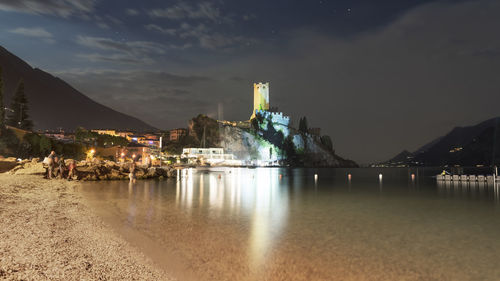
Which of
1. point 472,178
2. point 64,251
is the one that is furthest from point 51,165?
point 472,178

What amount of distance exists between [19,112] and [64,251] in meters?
89.5

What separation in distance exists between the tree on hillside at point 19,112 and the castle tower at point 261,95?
117 m

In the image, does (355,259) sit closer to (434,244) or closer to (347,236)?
(347,236)

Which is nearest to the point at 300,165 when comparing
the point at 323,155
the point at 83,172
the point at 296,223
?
the point at 323,155

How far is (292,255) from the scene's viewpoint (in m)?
8.97

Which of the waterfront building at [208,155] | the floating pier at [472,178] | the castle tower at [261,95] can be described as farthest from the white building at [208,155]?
the floating pier at [472,178]

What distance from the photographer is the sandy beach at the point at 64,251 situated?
6.32m

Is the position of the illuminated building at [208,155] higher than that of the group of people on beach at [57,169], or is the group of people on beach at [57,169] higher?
the illuminated building at [208,155]

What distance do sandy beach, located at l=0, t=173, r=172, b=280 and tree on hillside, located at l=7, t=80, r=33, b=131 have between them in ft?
266

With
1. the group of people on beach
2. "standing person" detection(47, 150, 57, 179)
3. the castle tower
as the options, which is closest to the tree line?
the group of people on beach

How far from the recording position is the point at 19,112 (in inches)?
3142

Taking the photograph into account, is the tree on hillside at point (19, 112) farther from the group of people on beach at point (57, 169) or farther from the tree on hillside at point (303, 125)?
the tree on hillside at point (303, 125)

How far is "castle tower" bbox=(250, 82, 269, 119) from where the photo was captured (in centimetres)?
18438

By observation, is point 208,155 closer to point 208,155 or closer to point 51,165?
point 208,155
